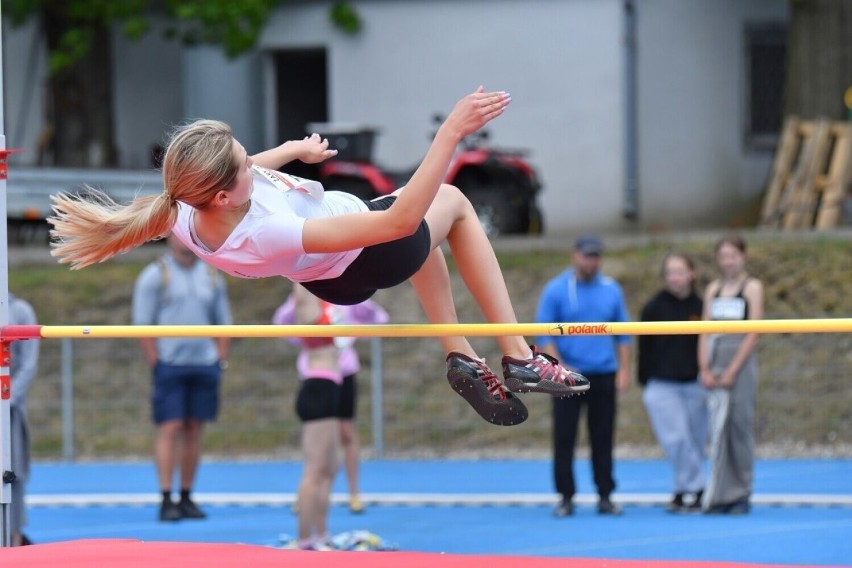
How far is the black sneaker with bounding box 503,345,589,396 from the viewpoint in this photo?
15.8 feet

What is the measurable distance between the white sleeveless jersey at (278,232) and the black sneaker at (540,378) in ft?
2.37

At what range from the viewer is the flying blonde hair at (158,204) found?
429cm

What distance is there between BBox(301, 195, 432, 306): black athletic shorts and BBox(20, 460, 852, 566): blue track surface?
3.00m

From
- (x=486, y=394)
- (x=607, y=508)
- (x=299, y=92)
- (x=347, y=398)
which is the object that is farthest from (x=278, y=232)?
(x=299, y=92)

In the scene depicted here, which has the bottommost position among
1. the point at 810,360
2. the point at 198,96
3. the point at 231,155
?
the point at 810,360

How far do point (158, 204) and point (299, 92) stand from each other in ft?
55.1

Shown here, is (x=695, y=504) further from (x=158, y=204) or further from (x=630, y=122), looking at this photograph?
(x=630, y=122)

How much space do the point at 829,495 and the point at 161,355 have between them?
14.5 ft

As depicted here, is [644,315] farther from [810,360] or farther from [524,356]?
[524,356]

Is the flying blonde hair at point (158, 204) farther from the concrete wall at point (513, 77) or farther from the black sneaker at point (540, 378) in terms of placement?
the concrete wall at point (513, 77)

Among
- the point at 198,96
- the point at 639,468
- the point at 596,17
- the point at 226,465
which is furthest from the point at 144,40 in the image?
the point at 639,468

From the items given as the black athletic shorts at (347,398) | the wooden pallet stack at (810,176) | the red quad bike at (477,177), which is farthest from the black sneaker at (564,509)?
the wooden pallet stack at (810,176)

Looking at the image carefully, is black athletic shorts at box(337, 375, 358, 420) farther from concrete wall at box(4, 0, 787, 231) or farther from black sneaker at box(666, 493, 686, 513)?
concrete wall at box(4, 0, 787, 231)

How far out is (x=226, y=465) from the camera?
37.5ft
